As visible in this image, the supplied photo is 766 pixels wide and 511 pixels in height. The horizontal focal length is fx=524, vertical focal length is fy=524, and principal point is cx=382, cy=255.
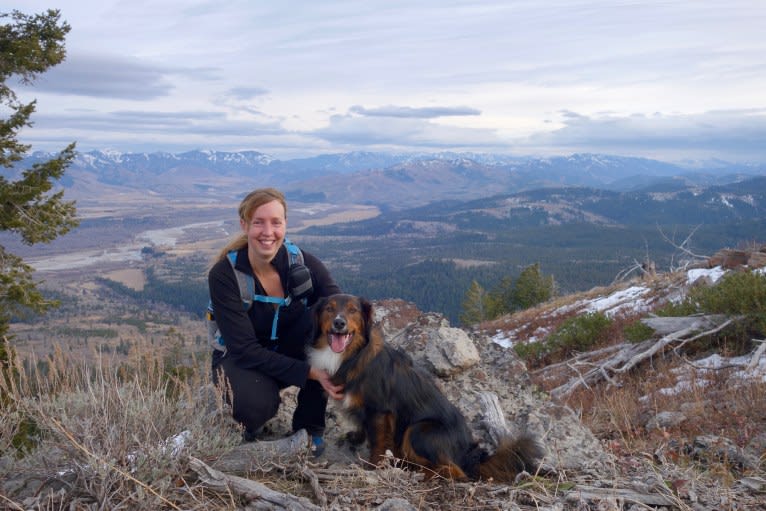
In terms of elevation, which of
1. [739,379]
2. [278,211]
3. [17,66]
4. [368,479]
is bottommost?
[739,379]

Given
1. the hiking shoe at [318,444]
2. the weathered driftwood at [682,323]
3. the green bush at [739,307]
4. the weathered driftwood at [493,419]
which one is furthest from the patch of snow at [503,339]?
the hiking shoe at [318,444]

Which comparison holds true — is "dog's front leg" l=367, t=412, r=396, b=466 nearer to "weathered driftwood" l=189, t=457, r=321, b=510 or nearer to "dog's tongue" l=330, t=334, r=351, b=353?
"dog's tongue" l=330, t=334, r=351, b=353

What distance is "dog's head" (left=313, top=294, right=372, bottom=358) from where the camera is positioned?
3736mm

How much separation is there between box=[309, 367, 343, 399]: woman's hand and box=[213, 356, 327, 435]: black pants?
34 cm

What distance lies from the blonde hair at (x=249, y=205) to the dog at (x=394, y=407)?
3.19 feet

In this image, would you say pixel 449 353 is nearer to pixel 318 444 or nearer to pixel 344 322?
pixel 318 444

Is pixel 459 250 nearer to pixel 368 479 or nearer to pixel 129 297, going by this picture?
pixel 129 297

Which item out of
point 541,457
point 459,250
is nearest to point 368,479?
point 541,457

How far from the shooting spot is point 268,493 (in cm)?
311

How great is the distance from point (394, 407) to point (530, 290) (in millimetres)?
30479

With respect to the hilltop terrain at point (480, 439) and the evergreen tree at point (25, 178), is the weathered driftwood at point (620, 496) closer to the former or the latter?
the hilltop terrain at point (480, 439)

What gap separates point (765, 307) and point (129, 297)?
116 meters

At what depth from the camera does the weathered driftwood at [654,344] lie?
802 cm

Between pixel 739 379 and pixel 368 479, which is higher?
pixel 368 479
